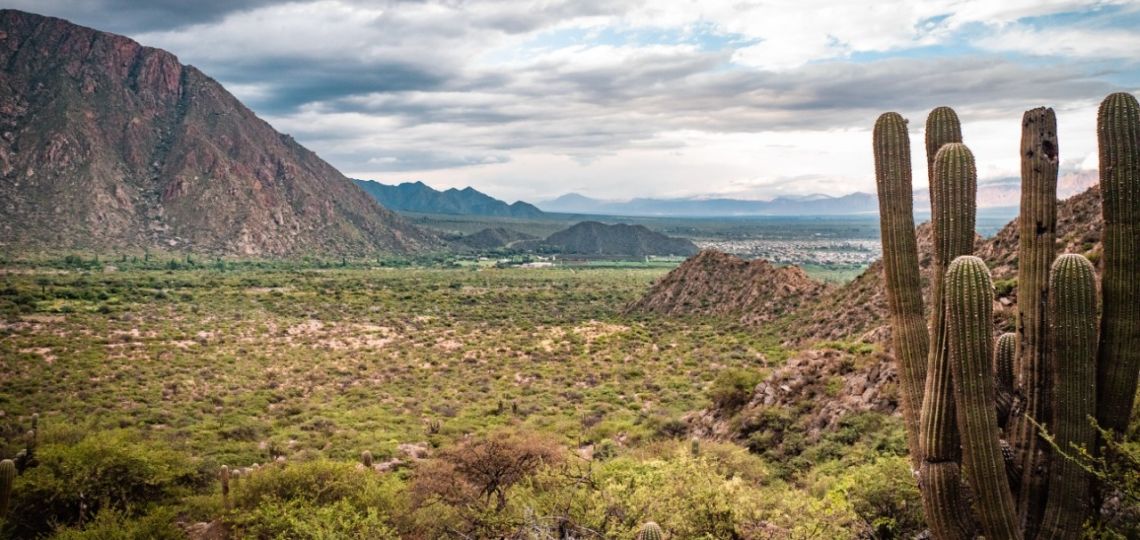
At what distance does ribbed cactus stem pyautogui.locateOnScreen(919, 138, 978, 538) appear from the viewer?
28.7 ft

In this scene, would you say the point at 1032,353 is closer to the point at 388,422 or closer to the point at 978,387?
the point at 978,387

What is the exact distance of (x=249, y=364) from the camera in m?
41.8

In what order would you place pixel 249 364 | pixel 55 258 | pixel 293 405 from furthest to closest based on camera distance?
1. pixel 55 258
2. pixel 249 364
3. pixel 293 405

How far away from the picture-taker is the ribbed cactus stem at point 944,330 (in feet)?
28.7

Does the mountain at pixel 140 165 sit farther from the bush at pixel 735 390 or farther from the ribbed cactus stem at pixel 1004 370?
the ribbed cactus stem at pixel 1004 370

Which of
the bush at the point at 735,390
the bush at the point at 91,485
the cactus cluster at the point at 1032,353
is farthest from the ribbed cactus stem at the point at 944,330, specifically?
the bush at the point at 91,485

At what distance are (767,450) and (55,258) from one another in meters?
119

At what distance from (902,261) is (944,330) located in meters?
2.03

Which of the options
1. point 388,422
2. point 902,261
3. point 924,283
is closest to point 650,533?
point 902,261

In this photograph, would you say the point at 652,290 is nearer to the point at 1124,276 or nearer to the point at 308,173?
the point at 1124,276

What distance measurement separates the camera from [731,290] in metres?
60.9

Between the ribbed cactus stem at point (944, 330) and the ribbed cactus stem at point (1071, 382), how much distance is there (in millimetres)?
1076

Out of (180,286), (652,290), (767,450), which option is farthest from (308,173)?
(767,450)

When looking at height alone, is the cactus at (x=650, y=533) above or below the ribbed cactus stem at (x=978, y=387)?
below
